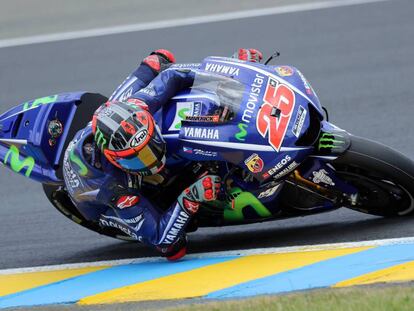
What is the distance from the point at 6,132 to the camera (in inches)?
262

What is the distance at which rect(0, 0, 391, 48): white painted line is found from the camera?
11.5 m

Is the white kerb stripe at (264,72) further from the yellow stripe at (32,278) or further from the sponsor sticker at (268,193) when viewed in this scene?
the yellow stripe at (32,278)

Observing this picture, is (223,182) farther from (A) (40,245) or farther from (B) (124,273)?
(A) (40,245)

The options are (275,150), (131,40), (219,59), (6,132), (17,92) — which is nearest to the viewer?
(275,150)

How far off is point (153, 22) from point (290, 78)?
6244 millimetres

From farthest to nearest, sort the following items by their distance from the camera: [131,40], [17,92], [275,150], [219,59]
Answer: [131,40]
[17,92]
[219,59]
[275,150]

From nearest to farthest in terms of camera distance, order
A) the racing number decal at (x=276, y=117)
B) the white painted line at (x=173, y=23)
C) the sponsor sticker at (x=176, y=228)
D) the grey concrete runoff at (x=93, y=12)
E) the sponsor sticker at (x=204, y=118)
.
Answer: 1. the racing number decal at (x=276, y=117)
2. the sponsor sticker at (x=204, y=118)
3. the sponsor sticker at (x=176, y=228)
4. the white painted line at (x=173, y=23)
5. the grey concrete runoff at (x=93, y=12)

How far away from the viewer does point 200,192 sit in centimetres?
577

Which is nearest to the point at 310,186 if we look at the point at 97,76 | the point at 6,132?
the point at 6,132

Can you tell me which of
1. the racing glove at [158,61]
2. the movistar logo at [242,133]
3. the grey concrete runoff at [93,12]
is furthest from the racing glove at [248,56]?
the grey concrete runoff at [93,12]

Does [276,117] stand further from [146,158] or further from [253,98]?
[146,158]

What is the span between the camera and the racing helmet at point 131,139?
18.3 feet

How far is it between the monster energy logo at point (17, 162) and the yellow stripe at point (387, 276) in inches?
97.8

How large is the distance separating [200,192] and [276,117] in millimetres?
674
